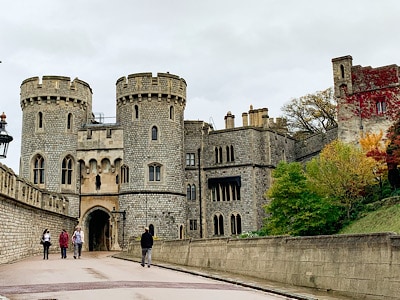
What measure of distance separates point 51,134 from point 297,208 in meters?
17.6

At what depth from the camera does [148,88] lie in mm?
37719

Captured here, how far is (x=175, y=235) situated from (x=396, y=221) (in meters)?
15.2

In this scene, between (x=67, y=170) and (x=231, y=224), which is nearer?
(x=67, y=170)

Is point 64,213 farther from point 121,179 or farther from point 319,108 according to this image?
point 319,108

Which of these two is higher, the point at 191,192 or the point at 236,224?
the point at 191,192

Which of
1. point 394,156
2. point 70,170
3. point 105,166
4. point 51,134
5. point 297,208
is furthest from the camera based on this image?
point 105,166

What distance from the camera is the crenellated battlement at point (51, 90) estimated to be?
37812 millimetres

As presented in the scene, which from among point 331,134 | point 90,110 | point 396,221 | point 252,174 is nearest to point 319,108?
point 331,134

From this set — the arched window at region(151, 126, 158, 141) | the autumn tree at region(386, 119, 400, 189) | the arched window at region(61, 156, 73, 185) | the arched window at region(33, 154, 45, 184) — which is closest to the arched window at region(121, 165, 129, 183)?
the arched window at region(151, 126, 158, 141)

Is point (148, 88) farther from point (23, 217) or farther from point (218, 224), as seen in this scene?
point (23, 217)

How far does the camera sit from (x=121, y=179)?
3781 cm

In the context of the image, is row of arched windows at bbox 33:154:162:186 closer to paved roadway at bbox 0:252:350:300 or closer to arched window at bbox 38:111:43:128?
arched window at bbox 38:111:43:128

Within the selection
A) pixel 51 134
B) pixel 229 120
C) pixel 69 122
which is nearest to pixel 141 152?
pixel 69 122

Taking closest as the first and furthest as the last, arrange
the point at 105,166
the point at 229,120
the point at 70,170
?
the point at 70,170 → the point at 105,166 → the point at 229,120
